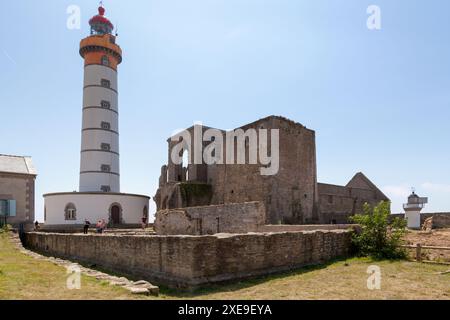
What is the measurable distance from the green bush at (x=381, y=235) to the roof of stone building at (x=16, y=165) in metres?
30.2

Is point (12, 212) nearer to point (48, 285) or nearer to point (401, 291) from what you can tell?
point (48, 285)

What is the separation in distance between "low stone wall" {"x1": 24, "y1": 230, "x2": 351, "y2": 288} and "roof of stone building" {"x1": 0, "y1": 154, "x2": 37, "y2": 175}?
2240 centimetres

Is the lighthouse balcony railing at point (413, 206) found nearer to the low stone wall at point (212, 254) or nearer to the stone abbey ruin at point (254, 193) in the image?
the stone abbey ruin at point (254, 193)

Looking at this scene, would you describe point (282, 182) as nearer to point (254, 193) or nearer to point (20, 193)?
point (254, 193)

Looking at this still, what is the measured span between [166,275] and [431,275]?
690cm

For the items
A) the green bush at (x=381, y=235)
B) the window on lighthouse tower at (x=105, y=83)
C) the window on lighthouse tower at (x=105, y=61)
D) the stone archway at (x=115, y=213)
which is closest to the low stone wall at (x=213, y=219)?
the green bush at (x=381, y=235)

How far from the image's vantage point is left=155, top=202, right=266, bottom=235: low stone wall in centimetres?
1599

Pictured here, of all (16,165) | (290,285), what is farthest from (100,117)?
(290,285)

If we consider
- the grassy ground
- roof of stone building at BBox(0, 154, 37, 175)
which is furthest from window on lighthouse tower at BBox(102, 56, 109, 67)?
the grassy ground

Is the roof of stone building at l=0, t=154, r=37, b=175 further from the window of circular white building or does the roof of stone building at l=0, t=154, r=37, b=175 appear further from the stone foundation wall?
the stone foundation wall

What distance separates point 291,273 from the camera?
10062 mm

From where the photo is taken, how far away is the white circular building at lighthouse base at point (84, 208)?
1238 inches

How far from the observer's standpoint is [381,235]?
1235cm

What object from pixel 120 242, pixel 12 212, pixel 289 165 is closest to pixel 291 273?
pixel 120 242
